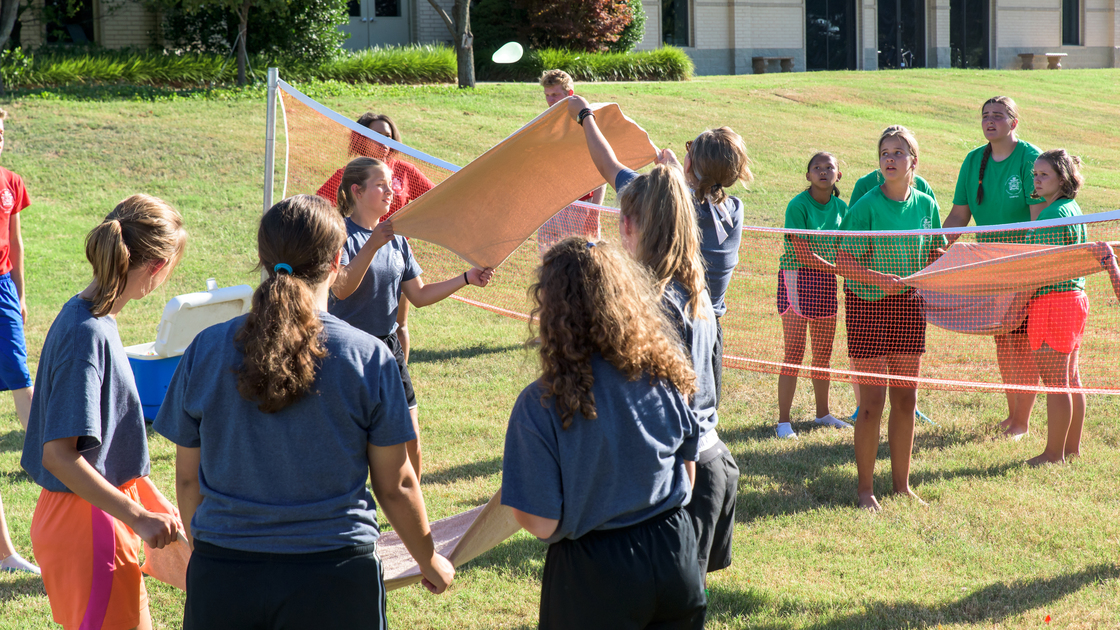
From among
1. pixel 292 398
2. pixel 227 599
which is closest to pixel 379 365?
→ pixel 292 398

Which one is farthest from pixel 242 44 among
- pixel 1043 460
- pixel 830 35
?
pixel 830 35

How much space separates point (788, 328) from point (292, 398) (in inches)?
174

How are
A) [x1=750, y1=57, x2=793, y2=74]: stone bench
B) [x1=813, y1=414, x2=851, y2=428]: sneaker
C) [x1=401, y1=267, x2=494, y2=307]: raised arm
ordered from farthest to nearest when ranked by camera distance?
1. [x1=750, y1=57, x2=793, y2=74]: stone bench
2. [x1=813, y1=414, x2=851, y2=428]: sneaker
3. [x1=401, y1=267, x2=494, y2=307]: raised arm

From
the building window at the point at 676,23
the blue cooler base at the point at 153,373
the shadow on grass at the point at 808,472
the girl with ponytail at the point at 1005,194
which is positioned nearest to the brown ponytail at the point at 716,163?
the shadow on grass at the point at 808,472

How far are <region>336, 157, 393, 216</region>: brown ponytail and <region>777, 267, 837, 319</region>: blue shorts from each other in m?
2.79

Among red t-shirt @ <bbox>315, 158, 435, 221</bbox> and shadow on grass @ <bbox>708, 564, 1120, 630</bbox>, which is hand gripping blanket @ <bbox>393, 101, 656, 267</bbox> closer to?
red t-shirt @ <bbox>315, 158, 435, 221</bbox>

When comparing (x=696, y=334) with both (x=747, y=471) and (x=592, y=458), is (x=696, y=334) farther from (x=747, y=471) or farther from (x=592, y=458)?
(x=747, y=471)

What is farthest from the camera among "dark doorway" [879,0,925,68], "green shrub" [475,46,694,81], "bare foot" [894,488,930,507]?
"dark doorway" [879,0,925,68]

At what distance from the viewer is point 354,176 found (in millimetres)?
4039

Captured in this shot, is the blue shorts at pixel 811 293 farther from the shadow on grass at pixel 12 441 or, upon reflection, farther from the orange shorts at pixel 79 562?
the shadow on grass at pixel 12 441

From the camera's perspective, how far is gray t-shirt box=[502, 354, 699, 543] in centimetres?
213

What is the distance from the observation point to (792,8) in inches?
1144

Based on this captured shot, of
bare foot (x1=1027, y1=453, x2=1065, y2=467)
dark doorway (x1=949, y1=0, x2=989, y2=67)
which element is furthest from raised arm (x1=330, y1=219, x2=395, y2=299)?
dark doorway (x1=949, y1=0, x2=989, y2=67)

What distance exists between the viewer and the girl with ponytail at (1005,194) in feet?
17.6
